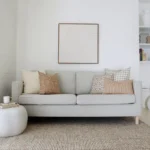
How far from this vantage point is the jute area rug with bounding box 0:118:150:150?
1.86m

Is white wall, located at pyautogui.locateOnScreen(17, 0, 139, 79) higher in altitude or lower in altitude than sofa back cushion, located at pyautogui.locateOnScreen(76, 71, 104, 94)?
higher

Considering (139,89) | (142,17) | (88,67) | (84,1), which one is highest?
(84,1)

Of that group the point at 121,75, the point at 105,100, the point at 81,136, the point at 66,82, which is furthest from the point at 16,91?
the point at 121,75

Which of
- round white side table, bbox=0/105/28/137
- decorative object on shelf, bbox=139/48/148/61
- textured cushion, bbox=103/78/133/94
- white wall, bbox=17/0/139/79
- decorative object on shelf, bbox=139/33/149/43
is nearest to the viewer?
round white side table, bbox=0/105/28/137

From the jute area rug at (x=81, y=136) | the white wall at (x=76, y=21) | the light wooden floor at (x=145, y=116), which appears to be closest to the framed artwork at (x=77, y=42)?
the white wall at (x=76, y=21)

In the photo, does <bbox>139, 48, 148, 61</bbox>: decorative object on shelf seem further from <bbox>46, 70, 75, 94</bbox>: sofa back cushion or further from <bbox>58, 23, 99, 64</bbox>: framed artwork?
<bbox>46, 70, 75, 94</bbox>: sofa back cushion

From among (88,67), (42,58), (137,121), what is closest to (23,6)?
(42,58)

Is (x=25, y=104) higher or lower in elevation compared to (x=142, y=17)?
lower

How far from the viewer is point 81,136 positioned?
217 cm

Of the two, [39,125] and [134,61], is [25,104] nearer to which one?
[39,125]

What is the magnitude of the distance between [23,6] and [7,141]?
8.81ft

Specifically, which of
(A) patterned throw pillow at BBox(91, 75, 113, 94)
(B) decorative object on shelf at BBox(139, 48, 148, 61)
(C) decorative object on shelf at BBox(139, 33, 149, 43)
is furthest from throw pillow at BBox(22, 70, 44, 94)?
(C) decorative object on shelf at BBox(139, 33, 149, 43)

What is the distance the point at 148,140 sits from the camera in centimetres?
202

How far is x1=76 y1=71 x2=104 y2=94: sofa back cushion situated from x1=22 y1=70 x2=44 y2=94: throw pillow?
744mm
